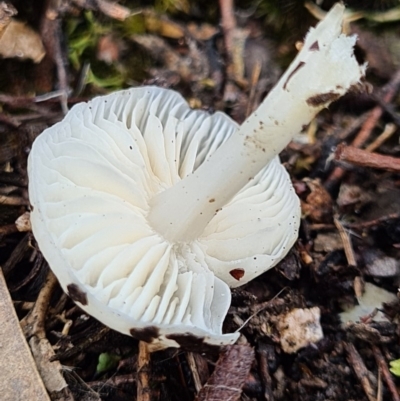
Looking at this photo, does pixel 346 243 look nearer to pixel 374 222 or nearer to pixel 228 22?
pixel 374 222

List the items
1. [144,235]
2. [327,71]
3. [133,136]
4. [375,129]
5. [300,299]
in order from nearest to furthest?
[327,71] < [144,235] < [133,136] < [300,299] < [375,129]

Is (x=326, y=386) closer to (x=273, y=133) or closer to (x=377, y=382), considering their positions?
(x=377, y=382)

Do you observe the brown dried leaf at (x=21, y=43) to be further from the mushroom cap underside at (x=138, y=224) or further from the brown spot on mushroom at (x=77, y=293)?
the brown spot on mushroom at (x=77, y=293)

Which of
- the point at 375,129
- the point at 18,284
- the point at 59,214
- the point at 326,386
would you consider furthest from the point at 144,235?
the point at 375,129

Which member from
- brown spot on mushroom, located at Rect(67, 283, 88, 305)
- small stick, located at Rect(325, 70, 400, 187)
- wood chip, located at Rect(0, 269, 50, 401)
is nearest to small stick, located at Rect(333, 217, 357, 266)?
small stick, located at Rect(325, 70, 400, 187)

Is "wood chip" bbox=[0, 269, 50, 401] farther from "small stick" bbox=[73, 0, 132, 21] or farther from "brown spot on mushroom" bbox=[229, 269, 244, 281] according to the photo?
"small stick" bbox=[73, 0, 132, 21]

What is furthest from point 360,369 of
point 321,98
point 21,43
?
point 21,43

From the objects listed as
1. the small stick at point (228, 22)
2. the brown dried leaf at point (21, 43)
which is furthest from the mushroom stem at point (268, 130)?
the small stick at point (228, 22)

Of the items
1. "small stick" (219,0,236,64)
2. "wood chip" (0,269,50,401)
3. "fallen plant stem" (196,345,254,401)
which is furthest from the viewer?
"small stick" (219,0,236,64)
